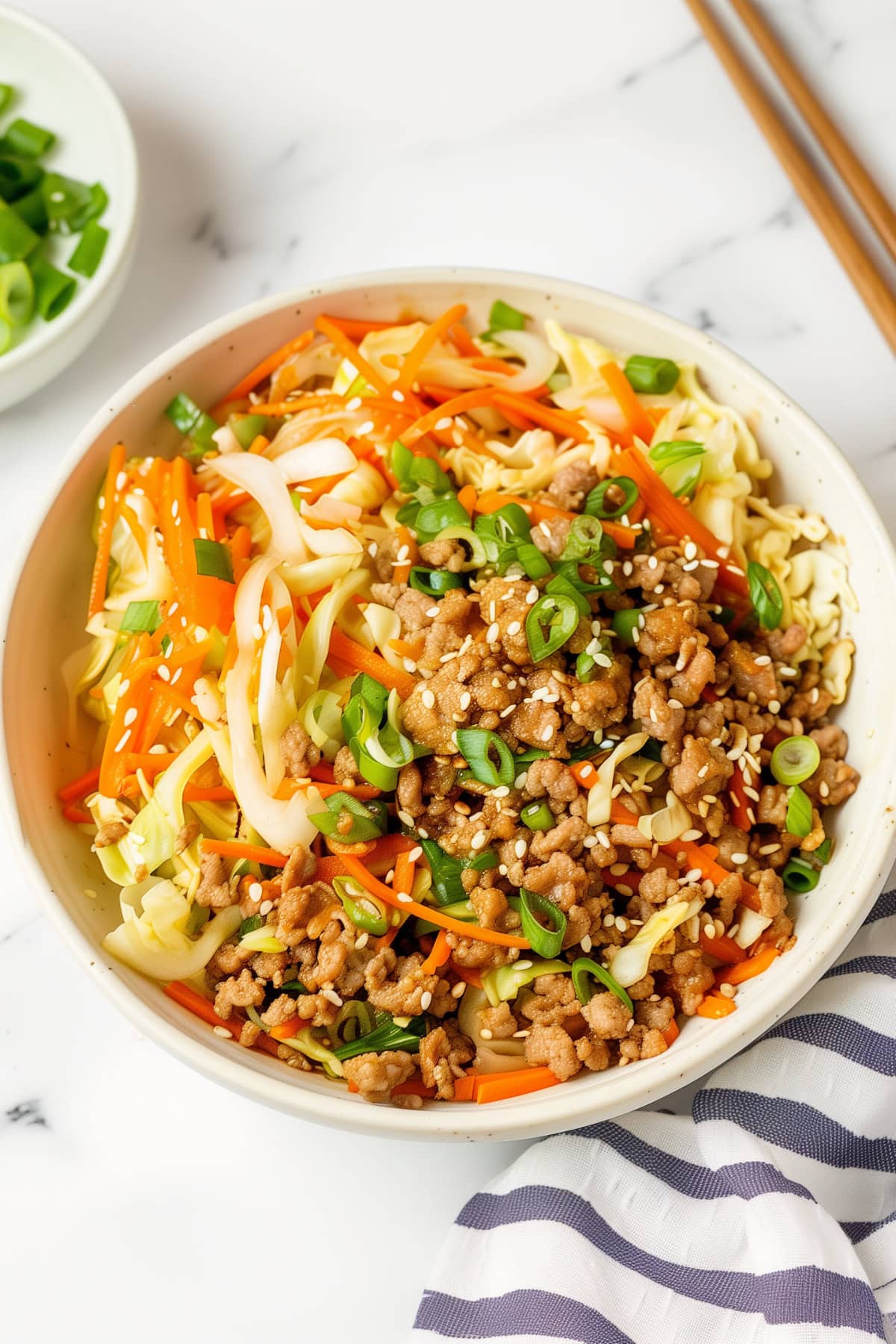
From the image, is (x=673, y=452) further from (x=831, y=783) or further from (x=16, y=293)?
(x=16, y=293)

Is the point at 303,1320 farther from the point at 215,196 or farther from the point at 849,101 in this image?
the point at 849,101

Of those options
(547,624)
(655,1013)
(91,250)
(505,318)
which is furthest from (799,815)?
(91,250)

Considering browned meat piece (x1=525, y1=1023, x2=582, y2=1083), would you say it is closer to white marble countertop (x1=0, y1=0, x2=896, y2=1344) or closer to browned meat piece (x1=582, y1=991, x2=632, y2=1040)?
browned meat piece (x1=582, y1=991, x2=632, y2=1040)

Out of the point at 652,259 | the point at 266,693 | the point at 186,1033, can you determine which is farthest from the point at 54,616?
the point at 652,259

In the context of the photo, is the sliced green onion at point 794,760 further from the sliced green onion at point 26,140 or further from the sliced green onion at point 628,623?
the sliced green onion at point 26,140

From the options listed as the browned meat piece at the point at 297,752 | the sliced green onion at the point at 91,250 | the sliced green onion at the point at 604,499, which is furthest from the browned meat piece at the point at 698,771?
the sliced green onion at the point at 91,250

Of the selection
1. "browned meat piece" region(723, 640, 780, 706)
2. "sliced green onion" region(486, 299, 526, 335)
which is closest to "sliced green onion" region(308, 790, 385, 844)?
"browned meat piece" region(723, 640, 780, 706)
